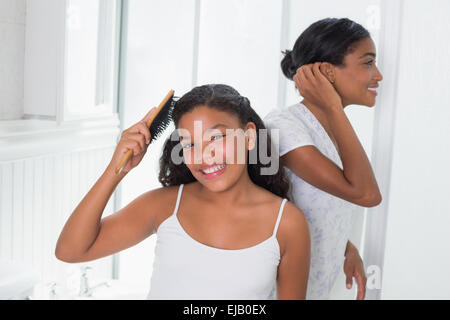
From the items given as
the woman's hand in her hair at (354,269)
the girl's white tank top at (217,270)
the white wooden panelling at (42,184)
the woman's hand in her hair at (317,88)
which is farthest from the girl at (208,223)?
the white wooden panelling at (42,184)

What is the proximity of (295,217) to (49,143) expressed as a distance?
0.79 metres

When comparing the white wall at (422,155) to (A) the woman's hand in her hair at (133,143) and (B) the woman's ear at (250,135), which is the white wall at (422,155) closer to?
(B) the woman's ear at (250,135)

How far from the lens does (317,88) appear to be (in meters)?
0.83

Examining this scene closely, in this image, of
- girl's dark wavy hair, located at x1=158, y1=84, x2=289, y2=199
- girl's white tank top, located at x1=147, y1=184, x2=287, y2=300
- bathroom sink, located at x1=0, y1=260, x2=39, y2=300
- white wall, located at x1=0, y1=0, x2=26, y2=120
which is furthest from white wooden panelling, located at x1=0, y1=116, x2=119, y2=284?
girl's white tank top, located at x1=147, y1=184, x2=287, y2=300

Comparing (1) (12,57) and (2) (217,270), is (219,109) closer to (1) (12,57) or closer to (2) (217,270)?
(2) (217,270)

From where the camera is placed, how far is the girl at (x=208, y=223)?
0.73 m

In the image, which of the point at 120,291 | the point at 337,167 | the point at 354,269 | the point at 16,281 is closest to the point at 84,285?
the point at 120,291

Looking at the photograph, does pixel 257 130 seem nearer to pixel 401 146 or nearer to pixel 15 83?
pixel 401 146

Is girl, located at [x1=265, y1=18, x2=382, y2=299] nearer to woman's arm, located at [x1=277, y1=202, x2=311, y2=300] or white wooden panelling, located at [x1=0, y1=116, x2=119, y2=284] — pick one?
woman's arm, located at [x1=277, y1=202, x2=311, y2=300]

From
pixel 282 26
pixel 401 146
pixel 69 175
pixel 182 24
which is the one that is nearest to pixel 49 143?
pixel 69 175

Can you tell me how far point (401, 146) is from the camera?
120 centimetres

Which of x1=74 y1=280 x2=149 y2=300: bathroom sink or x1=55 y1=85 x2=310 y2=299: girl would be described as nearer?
x1=55 y1=85 x2=310 y2=299: girl

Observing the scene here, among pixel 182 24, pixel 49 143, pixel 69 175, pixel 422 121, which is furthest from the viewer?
pixel 182 24

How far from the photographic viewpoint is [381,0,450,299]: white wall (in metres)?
1.15
